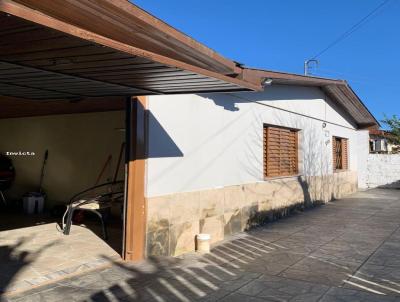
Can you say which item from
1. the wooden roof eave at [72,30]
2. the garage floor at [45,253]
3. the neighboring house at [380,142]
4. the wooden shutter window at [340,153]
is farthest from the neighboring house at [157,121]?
the neighboring house at [380,142]

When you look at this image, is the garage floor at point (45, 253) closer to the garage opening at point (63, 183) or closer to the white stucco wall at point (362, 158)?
the garage opening at point (63, 183)

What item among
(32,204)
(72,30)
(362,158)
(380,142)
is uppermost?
(380,142)

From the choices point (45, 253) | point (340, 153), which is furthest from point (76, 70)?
point (340, 153)

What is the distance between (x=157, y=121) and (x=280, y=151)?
5407 mm

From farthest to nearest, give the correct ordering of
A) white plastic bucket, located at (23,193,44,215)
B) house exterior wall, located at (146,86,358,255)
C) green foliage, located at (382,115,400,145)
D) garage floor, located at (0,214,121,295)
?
green foliage, located at (382,115,400,145) → white plastic bucket, located at (23,193,44,215) → house exterior wall, located at (146,86,358,255) → garage floor, located at (0,214,121,295)

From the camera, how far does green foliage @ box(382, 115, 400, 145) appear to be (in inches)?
1036

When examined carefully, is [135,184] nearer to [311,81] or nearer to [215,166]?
[215,166]

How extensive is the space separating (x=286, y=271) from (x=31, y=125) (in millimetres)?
8403

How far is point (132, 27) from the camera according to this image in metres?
4.06

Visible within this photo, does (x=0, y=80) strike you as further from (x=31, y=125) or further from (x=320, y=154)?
(x=320, y=154)

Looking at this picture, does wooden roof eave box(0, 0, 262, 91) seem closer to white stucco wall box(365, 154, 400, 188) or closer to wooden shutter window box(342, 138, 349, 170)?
wooden shutter window box(342, 138, 349, 170)

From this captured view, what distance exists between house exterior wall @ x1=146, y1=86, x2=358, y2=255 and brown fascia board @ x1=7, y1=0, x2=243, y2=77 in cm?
128

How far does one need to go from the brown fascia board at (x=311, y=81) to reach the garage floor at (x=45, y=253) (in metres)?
3.34

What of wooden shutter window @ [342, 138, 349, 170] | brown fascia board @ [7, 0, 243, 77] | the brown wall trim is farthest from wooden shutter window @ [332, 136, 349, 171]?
brown fascia board @ [7, 0, 243, 77]
